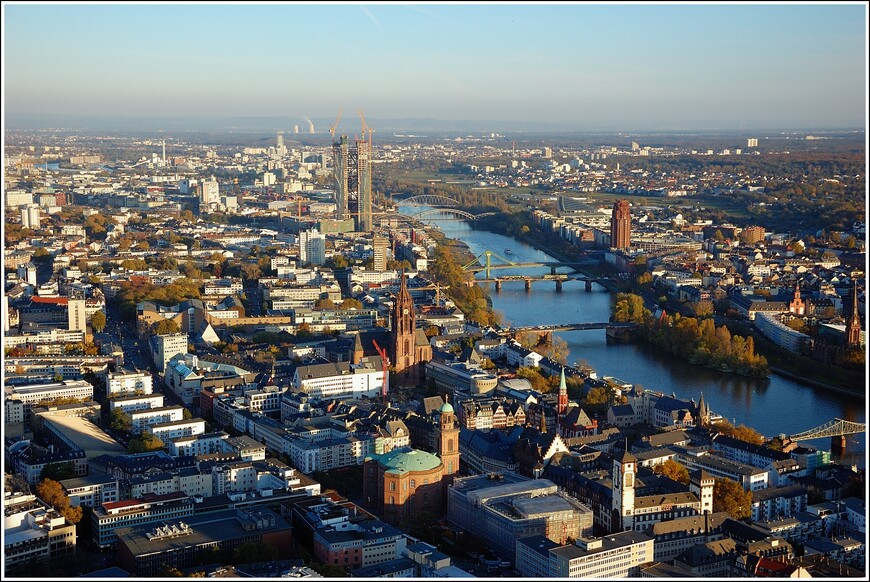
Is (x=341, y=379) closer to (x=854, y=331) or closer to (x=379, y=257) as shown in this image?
(x=854, y=331)

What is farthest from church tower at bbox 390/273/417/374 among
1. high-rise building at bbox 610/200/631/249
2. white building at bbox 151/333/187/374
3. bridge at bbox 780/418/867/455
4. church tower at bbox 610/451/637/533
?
high-rise building at bbox 610/200/631/249

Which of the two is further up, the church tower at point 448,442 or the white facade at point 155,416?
the church tower at point 448,442

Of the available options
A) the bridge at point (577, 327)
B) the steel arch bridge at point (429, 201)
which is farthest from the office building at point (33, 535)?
the steel arch bridge at point (429, 201)

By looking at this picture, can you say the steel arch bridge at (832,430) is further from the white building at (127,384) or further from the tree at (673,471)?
the white building at (127,384)

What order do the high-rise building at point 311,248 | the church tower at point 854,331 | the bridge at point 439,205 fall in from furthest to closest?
the bridge at point 439,205
the high-rise building at point 311,248
the church tower at point 854,331

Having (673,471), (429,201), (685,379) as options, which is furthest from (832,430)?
(429,201)

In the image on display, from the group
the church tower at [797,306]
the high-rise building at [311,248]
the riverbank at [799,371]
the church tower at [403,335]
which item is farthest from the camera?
the high-rise building at [311,248]
